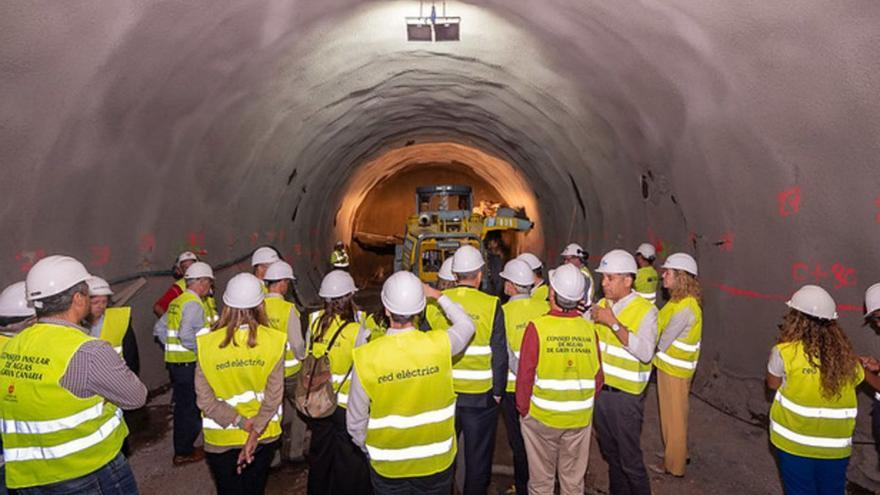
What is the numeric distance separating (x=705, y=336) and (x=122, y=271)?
23.4ft

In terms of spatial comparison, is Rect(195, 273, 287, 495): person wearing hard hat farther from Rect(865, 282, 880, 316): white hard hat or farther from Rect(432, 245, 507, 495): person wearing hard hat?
Rect(865, 282, 880, 316): white hard hat

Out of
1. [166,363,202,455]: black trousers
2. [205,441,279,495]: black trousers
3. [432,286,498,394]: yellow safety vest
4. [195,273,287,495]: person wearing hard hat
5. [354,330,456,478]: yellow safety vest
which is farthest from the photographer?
[166,363,202,455]: black trousers

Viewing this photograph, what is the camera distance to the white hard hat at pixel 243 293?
331 cm

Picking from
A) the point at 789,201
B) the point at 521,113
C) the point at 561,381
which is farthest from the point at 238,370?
the point at 521,113

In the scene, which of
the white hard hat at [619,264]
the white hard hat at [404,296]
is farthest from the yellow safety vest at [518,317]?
the white hard hat at [404,296]

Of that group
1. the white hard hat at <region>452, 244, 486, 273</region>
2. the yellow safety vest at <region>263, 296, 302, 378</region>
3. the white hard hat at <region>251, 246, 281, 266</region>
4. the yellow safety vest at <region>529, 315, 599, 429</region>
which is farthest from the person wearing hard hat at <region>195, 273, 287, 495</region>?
the white hard hat at <region>251, 246, 281, 266</region>

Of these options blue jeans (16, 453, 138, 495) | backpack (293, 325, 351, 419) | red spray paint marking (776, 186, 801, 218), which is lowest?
blue jeans (16, 453, 138, 495)

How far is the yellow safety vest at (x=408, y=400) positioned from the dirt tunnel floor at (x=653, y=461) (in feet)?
7.09

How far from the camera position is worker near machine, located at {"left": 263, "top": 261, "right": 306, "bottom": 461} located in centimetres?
434

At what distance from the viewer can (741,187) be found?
232 inches

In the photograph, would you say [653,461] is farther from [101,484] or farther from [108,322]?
[108,322]

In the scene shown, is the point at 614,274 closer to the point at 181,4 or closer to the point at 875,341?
the point at 875,341

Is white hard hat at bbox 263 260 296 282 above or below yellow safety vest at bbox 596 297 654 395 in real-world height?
above

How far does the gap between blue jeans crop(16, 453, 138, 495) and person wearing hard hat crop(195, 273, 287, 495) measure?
44 cm
